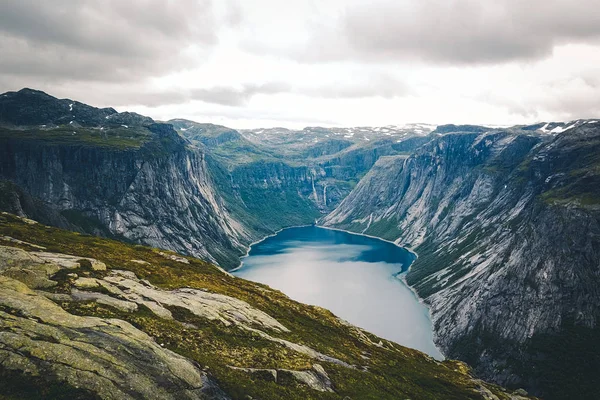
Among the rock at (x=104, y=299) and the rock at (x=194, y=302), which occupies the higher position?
the rock at (x=104, y=299)

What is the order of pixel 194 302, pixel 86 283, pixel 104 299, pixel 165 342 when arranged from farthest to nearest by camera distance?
pixel 194 302 < pixel 86 283 < pixel 104 299 < pixel 165 342

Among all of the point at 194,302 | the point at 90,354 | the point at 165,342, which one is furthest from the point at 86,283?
the point at 90,354

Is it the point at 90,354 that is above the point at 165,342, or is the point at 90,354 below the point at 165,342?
above

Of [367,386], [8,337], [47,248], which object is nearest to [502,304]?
[367,386]

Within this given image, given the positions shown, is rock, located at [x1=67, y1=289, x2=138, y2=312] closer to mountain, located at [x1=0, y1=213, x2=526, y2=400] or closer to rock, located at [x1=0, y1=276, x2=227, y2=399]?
mountain, located at [x1=0, y1=213, x2=526, y2=400]

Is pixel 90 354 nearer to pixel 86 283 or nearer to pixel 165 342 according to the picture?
pixel 165 342

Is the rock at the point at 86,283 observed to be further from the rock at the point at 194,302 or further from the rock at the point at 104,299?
the rock at the point at 194,302

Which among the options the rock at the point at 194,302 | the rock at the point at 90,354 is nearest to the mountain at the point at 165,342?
the rock at the point at 90,354

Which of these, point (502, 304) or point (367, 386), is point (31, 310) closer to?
point (367, 386)
